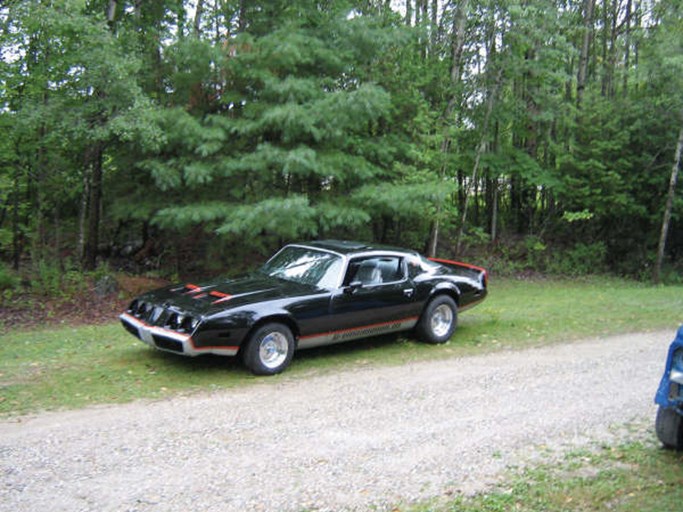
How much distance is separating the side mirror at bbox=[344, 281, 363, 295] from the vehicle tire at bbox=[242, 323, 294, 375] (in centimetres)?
109

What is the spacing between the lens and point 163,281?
16.1 meters

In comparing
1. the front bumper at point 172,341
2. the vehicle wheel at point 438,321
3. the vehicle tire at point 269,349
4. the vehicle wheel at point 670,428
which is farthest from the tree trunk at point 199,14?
the vehicle wheel at point 670,428

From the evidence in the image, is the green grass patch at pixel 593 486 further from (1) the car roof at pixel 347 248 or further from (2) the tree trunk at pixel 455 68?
(2) the tree trunk at pixel 455 68

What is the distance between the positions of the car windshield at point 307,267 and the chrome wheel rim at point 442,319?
1974mm

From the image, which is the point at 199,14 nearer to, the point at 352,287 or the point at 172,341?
the point at 352,287

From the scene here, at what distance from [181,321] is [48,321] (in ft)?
20.7

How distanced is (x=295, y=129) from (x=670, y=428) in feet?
33.1

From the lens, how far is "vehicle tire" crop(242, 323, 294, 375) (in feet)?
25.4

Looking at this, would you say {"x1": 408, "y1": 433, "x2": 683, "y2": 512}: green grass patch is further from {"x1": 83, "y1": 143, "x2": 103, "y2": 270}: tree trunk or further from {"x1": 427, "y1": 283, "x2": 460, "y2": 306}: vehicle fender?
{"x1": 83, "y1": 143, "x2": 103, "y2": 270}: tree trunk

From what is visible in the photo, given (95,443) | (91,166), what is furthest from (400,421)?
(91,166)

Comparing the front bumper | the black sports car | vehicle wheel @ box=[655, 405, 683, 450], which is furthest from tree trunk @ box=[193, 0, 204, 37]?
vehicle wheel @ box=[655, 405, 683, 450]

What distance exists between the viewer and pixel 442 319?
10094 mm

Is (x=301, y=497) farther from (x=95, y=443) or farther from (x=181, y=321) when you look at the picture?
(x=181, y=321)

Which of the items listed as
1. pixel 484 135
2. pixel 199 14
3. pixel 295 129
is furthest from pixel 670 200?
pixel 199 14
